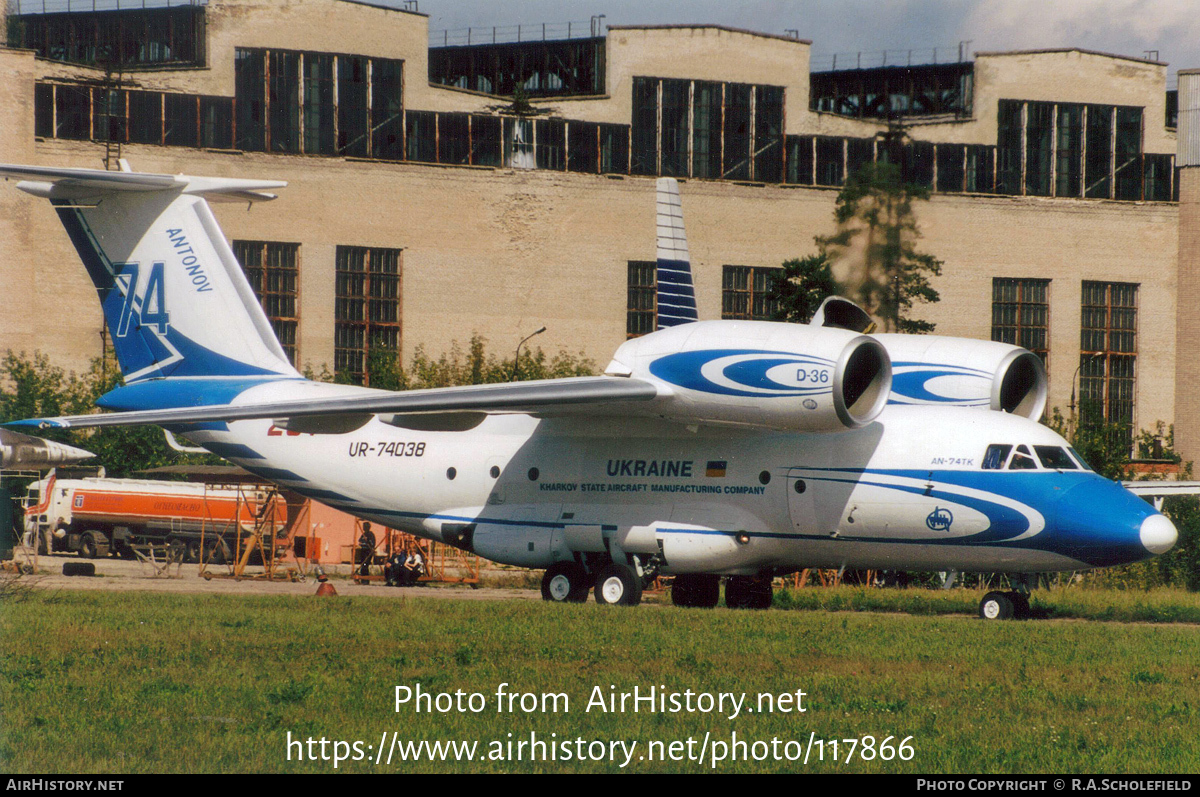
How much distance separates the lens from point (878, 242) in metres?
29.1

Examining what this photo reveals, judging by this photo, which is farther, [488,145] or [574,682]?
[488,145]

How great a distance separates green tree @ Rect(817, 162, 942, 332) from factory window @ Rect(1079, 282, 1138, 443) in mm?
41608

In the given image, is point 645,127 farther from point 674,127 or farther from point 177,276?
point 177,276

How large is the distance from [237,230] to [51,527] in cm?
1820

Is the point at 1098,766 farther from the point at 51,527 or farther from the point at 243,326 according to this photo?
the point at 51,527

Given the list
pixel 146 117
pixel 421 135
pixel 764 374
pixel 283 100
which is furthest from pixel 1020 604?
pixel 146 117

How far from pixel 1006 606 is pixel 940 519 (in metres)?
2.23

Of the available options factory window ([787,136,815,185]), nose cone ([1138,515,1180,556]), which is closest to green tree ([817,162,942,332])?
nose cone ([1138,515,1180,556])

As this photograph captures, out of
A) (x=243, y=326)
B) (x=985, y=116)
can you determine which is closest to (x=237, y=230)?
(x=985, y=116)

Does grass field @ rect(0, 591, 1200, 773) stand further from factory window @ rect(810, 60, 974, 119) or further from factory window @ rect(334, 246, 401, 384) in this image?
factory window @ rect(810, 60, 974, 119)

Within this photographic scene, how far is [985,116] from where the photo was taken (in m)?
63.4

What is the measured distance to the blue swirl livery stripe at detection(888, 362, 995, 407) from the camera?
73.3 feet

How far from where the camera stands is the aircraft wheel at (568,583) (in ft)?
75.0

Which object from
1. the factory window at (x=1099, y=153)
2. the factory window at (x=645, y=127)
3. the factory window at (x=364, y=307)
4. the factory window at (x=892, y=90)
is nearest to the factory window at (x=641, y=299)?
the factory window at (x=645, y=127)
